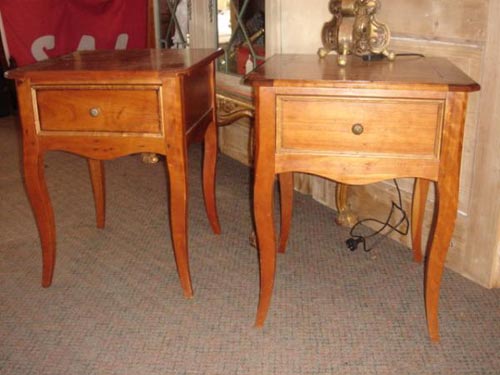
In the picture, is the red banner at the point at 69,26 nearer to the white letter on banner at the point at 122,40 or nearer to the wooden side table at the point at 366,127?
Answer: the white letter on banner at the point at 122,40

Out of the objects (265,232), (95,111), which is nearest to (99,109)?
(95,111)

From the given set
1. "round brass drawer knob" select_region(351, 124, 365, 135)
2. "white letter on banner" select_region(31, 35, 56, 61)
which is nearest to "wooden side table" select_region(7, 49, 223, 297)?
"round brass drawer knob" select_region(351, 124, 365, 135)

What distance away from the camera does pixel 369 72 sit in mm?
1321

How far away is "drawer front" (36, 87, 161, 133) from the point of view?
1.43 meters

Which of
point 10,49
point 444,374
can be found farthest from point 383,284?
point 10,49

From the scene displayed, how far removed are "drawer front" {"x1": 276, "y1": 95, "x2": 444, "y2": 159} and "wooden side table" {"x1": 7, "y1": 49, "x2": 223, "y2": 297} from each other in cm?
32

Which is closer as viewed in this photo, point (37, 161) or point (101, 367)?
point (101, 367)

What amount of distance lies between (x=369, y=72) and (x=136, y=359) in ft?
2.96

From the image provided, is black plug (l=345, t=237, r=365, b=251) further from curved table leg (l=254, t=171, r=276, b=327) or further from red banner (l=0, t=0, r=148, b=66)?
red banner (l=0, t=0, r=148, b=66)

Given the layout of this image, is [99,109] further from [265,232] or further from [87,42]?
[87,42]

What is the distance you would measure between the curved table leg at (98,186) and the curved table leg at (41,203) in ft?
1.48

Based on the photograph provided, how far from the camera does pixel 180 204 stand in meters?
1.52

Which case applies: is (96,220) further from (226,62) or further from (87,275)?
(226,62)

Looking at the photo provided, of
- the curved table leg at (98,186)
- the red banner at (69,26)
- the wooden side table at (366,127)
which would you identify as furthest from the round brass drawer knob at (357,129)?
the red banner at (69,26)
